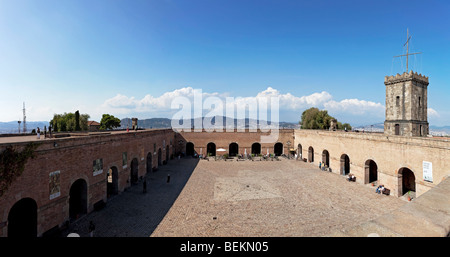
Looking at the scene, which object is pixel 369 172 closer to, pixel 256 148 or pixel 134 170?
pixel 256 148

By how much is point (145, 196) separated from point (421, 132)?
2830 centimetres

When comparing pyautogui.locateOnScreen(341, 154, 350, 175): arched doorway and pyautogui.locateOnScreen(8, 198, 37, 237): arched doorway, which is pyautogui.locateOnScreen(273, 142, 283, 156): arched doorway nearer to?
pyautogui.locateOnScreen(341, 154, 350, 175): arched doorway

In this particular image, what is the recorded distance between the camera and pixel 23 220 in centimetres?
1055

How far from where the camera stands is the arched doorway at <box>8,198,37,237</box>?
10163mm

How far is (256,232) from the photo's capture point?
10789 millimetres

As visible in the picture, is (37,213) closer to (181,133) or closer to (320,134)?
(181,133)

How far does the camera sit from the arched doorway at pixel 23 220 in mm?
10163

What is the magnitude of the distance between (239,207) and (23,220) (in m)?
12.0

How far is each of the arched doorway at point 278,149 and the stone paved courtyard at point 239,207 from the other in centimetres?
1562

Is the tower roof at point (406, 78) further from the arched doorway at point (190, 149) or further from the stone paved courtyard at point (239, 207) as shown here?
the arched doorway at point (190, 149)

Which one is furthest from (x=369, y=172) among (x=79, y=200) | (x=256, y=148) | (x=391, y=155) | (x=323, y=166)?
(x=79, y=200)

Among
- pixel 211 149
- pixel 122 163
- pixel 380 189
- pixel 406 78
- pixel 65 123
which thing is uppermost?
pixel 406 78

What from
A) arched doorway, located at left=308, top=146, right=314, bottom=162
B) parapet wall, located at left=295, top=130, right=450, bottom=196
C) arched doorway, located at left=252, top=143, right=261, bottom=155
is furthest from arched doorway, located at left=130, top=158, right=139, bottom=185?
arched doorway, located at left=308, top=146, right=314, bottom=162
